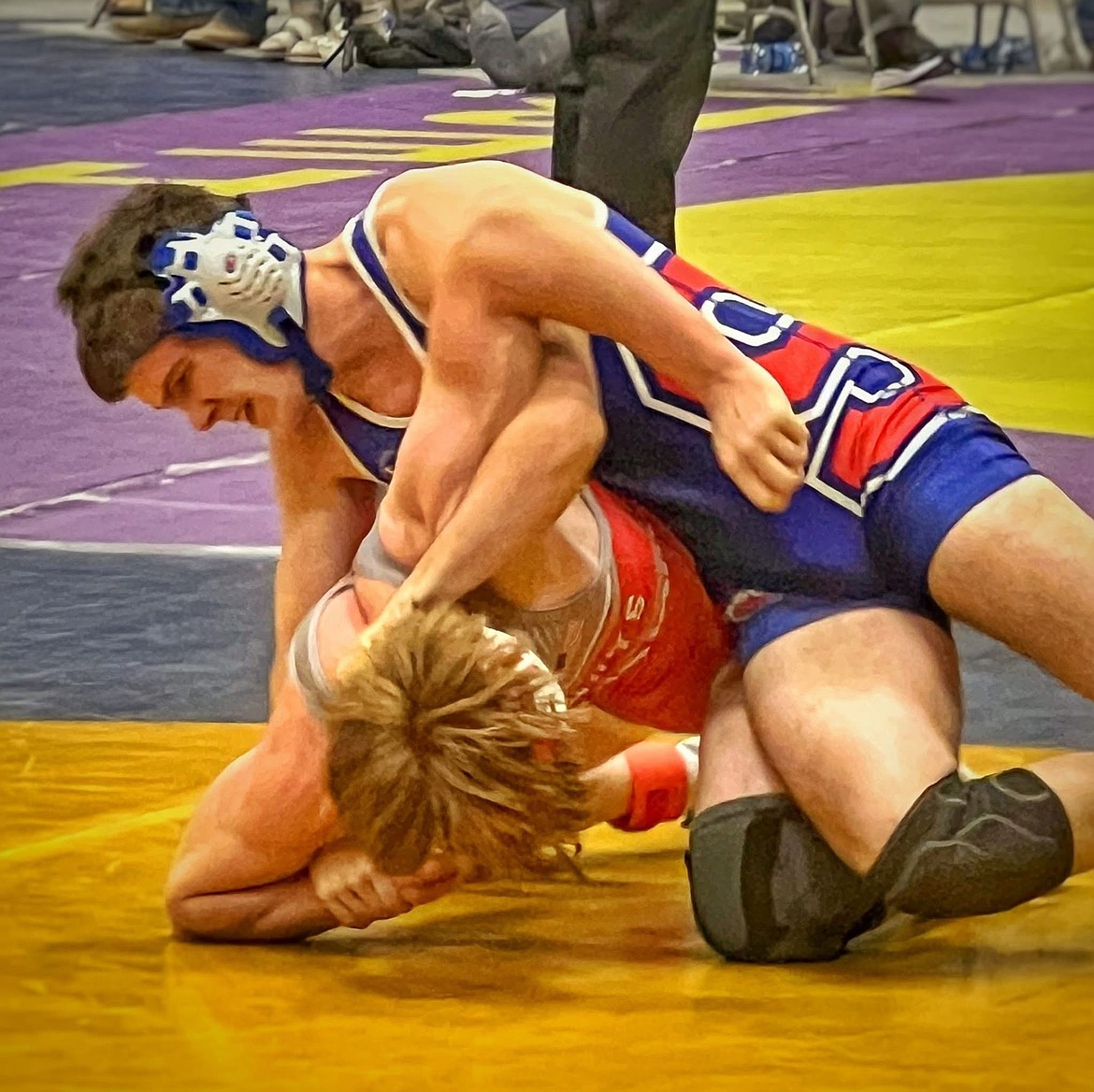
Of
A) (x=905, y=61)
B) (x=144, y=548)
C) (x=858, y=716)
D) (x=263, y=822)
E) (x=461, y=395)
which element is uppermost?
(x=905, y=61)

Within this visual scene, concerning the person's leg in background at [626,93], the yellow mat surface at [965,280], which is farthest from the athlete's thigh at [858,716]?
the yellow mat surface at [965,280]

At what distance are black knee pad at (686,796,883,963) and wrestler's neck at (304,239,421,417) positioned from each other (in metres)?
0.49

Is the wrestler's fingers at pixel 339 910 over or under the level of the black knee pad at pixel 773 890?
under

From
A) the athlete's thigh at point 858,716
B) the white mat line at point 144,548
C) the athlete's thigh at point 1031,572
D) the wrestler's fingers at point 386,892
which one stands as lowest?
the white mat line at point 144,548

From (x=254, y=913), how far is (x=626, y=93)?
1.11 meters

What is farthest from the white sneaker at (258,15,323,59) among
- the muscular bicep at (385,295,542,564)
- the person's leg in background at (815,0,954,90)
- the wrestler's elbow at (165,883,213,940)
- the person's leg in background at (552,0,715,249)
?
the wrestler's elbow at (165,883,213,940)

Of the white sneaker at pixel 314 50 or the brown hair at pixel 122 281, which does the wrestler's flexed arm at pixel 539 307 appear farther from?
the white sneaker at pixel 314 50

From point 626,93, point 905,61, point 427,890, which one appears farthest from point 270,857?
point 905,61

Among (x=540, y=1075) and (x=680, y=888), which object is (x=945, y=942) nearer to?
(x=680, y=888)

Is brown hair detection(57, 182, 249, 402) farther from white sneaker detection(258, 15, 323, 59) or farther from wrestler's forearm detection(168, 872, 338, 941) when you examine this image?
white sneaker detection(258, 15, 323, 59)

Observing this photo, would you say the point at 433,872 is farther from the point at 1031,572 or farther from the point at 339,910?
the point at 1031,572

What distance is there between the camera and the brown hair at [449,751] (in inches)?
64.3

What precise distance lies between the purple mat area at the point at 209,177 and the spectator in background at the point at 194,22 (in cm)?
11

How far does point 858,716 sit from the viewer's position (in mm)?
1757
